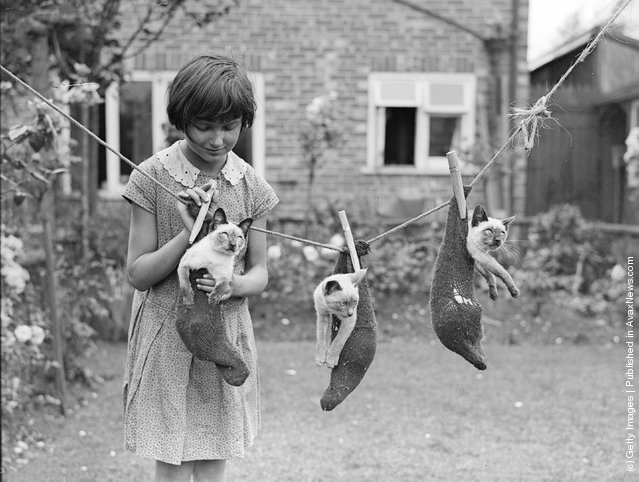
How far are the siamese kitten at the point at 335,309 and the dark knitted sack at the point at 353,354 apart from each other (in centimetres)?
2

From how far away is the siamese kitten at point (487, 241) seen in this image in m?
1.86

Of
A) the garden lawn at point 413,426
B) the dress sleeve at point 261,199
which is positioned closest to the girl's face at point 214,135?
the dress sleeve at point 261,199

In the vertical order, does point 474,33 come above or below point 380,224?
above

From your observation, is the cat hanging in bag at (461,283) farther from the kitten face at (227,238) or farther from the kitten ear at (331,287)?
the kitten face at (227,238)

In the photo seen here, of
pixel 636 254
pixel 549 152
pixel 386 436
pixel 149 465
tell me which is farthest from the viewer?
pixel 549 152

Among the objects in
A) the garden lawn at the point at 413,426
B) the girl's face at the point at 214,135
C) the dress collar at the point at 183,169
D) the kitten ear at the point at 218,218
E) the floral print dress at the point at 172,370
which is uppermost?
the girl's face at the point at 214,135

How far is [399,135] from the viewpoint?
27.3 feet

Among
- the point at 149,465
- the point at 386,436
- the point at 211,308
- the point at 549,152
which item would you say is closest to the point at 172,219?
the point at 211,308

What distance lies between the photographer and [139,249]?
2033 millimetres

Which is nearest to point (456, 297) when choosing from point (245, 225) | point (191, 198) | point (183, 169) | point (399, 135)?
point (245, 225)

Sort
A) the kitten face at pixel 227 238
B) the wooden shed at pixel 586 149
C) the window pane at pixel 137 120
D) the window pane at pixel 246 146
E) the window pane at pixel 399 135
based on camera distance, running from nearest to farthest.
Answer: the kitten face at pixel 227 238
the window pane at pixel 137 120
the window pane at pixel 246 146
the window pane at pixel 399 135
the wooden shed at pixel 586 149

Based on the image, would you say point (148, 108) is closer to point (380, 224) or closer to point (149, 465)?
point (380, 224)

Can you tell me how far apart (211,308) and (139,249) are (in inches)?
12.1

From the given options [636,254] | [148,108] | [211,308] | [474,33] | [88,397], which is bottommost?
[88,397]
